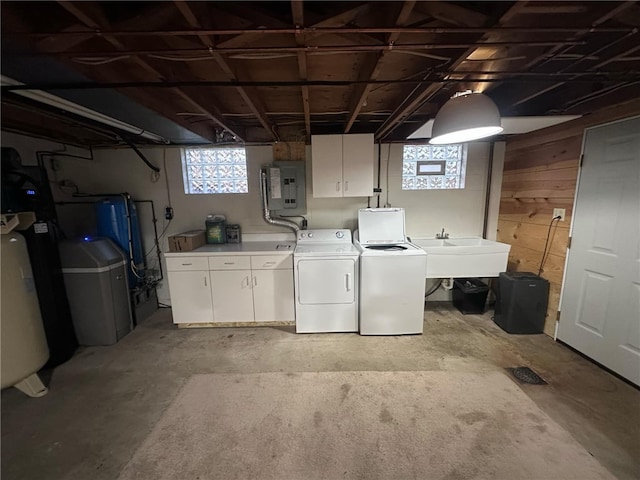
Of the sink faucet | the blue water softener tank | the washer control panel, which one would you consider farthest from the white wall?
the blue water softener tank

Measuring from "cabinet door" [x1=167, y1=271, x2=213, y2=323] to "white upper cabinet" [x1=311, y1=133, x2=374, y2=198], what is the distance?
1.66 metres

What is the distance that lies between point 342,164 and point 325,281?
1.35 meters

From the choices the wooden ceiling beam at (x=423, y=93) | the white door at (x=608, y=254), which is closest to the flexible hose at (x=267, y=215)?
the wooden ceiling beam at (x=423, y=93)

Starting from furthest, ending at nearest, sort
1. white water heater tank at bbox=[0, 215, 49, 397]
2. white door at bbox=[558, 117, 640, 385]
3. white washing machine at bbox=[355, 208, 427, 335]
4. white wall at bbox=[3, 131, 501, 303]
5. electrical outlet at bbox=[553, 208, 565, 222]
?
white wall at bbox=[3, 131, 501, 303] → white washing machine at bbox=[355, 208, 427, 335] → electrical outlet at bbox=[553, 208, 565, 222] → white door at bbox=[558, 117, 640, 385] → white water heater tank at bbox=[0, 215, 49, 397]

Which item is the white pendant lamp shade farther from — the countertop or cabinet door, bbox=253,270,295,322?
cabinet door, bbox=253,270,295,322

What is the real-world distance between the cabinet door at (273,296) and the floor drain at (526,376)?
2.17 m

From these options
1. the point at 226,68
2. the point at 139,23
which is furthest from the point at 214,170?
the point at 139,23

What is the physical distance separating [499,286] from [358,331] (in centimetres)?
169

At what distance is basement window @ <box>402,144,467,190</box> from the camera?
3361mm

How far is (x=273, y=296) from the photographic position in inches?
116

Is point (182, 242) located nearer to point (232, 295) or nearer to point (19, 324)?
point (232, 295)

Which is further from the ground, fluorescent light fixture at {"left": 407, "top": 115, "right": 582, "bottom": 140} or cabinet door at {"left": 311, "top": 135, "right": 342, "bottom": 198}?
fluorescent light fixture at {"left": 407, "top": 115, "right": 582, "bottom": 140}

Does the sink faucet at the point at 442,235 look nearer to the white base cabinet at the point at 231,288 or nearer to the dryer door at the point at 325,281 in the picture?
the dryer door at the point at 325,281

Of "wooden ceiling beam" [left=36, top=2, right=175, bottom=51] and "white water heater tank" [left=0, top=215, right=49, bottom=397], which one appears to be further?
"white water heater tank" [left=0, top=215, right=49, bottom=397]
